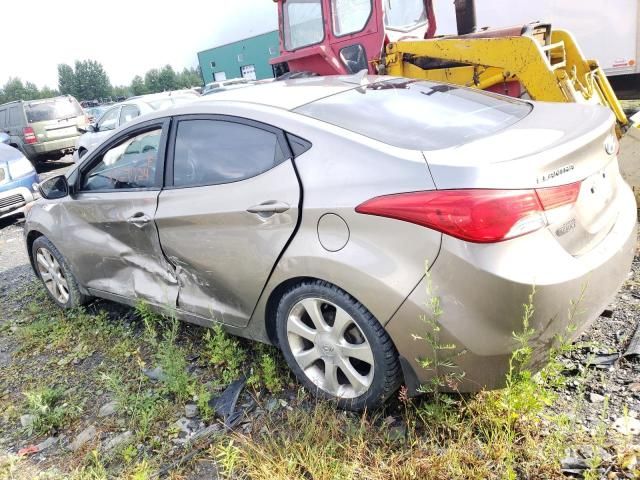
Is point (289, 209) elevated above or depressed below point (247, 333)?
above

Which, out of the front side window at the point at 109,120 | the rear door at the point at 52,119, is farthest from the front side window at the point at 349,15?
Answer: the rear door at the point at 52,119

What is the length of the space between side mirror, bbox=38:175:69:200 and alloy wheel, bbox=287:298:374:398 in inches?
90.3

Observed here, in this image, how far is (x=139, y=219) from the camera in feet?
10.7

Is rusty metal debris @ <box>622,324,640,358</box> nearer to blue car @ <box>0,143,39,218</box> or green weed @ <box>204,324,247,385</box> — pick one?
green weed @ <box>204,324,247,385</box>

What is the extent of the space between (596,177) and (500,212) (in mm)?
715

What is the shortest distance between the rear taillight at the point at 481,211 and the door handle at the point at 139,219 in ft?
5.75

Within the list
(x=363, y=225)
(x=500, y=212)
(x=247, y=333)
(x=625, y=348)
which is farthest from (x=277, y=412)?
(x=625, y=348)

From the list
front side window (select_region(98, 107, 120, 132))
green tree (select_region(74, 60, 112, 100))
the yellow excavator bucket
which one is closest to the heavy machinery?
the yellow excavator bucket

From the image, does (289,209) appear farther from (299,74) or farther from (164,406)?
(299,74)

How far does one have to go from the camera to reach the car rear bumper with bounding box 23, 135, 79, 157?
1377cm

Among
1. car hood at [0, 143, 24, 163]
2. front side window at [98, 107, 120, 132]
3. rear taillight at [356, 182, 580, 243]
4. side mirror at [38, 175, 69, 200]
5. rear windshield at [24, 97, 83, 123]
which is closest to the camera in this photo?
rear taillight at [356, 182, 580, 243]

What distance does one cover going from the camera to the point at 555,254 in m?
2.12

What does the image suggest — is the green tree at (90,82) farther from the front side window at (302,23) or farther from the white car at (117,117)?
the front side window at (302,23)

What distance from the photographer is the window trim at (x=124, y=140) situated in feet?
10.4
